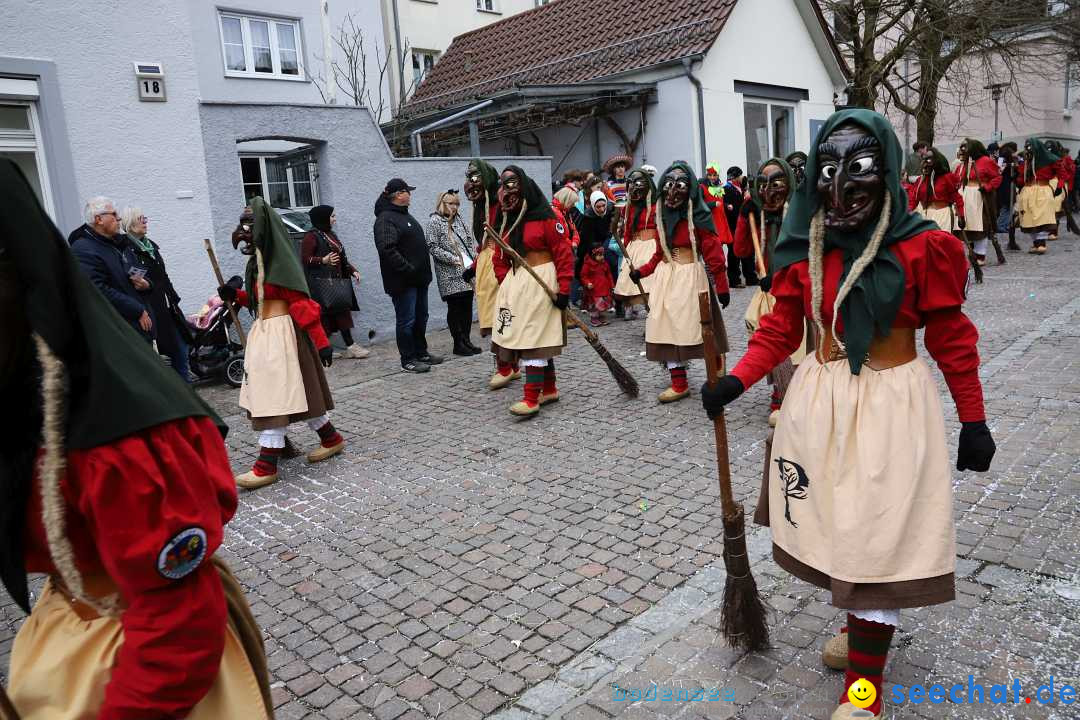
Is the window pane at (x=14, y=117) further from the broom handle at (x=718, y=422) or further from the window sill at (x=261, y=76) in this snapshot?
the window sill at (x=261, y=76)

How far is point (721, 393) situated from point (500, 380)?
17.5 feet

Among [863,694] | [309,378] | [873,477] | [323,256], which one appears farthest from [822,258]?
[323,256]

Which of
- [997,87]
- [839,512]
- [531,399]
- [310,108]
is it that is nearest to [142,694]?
[839,512]

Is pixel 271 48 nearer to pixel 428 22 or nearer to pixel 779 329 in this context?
pixel 428 22

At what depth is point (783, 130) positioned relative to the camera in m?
18.4

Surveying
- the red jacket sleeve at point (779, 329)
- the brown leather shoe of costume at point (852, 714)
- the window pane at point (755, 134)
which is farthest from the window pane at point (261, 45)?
the brown leather shoe of costume at point (852, 714)

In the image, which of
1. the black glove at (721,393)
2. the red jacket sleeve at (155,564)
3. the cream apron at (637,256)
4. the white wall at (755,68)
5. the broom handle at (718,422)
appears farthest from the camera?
the white wall at (755,68)

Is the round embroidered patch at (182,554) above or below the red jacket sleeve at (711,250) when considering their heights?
below

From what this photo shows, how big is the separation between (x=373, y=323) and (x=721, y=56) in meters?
9.16

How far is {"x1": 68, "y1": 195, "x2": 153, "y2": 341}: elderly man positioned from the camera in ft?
22.7

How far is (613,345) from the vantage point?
383 inches

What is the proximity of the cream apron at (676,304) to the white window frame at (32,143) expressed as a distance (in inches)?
242

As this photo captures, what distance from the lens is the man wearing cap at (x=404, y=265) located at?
894cm

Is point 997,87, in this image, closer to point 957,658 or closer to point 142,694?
point 957,658
